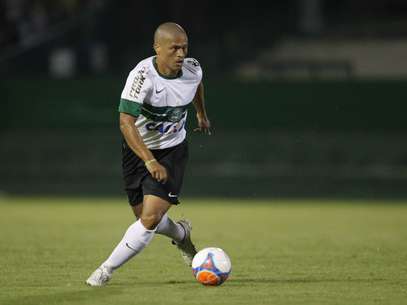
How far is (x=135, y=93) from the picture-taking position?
29.1ft


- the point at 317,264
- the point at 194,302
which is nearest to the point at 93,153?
the point at 317,264

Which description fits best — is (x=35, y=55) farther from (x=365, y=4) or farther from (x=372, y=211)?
(x=365, y=4)

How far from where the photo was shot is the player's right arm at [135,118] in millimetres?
8719

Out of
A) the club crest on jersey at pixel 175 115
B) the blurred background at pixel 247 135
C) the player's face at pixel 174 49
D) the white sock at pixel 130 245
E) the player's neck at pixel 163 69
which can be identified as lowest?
the blurred background at pixel 247 135

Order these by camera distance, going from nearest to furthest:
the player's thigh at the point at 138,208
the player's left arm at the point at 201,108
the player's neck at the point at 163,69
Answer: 1. the player's neck at the point at 163,69
2. the player's thigh at the point at 138,208
3. the player's left arm at the point at 201,108

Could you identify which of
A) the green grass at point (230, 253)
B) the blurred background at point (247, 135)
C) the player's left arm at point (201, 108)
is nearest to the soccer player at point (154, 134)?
the player's left arm at point (201, 108)

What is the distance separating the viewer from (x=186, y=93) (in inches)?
366

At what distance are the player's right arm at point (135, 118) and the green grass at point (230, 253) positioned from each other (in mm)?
1004

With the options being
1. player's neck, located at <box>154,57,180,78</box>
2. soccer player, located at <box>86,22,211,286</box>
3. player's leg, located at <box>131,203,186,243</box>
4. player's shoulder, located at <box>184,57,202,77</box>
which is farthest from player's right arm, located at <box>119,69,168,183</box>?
player's leg, located at <box>131,203,186,243</box>

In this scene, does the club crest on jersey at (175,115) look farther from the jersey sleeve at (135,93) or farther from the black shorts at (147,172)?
the jersey sleeve at (135,93)

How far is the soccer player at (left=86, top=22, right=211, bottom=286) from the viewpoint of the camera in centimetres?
886

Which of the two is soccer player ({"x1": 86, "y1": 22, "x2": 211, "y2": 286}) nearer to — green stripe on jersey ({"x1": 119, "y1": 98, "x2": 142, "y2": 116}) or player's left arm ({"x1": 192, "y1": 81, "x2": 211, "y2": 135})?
green stripe on jersey ({"x1": 119, "y1": 98, "x2": 142, "y2": 116})

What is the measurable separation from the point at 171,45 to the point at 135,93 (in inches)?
19.7

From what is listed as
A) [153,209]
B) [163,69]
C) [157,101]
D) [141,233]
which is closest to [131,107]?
[157,101]
